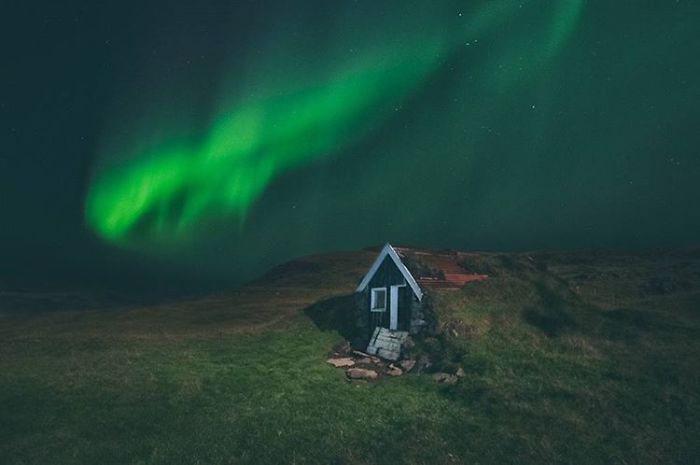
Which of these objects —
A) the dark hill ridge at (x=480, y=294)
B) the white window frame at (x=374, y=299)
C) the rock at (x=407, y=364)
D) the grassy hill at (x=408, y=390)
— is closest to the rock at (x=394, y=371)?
the rock at (x=407, y=364)

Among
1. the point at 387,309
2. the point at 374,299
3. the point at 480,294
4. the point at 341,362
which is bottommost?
the point at 341,362

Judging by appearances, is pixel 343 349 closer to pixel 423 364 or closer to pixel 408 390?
pixel 423 364

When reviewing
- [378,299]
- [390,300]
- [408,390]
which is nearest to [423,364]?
[408,390]

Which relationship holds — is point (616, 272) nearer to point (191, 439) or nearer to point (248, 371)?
point (248, 371)

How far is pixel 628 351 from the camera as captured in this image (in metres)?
22.7

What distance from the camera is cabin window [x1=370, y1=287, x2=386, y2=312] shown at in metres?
32.1

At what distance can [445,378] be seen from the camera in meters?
22.2

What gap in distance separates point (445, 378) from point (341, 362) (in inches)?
282

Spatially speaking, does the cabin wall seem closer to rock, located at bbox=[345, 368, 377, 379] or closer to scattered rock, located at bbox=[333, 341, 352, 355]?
scattered rock, located at bbox=[333, 341, 352, 355]

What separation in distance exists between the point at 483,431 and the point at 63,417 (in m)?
16.8

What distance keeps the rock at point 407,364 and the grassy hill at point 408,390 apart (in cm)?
161

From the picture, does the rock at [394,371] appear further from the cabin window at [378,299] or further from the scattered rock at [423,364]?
A: the cabin window at [378,299]

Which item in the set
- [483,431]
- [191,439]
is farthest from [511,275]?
[191,439]

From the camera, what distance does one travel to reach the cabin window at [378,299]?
32.1 meters
